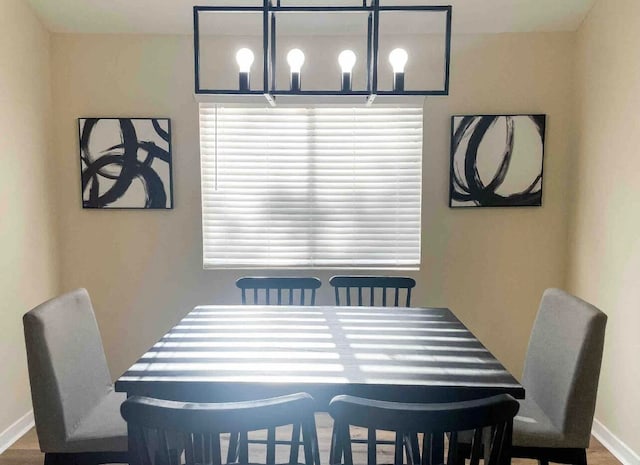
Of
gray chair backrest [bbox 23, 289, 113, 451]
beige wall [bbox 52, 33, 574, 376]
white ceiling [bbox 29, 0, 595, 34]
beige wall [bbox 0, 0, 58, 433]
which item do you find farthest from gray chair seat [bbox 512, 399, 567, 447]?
beige wall [bbox 0, 0, 58, 433]

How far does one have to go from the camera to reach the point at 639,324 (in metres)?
2.33

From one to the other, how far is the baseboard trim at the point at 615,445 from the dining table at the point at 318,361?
120cm

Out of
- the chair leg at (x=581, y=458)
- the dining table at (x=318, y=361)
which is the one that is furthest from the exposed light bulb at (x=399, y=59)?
the chair leg at (x=581, y=458)

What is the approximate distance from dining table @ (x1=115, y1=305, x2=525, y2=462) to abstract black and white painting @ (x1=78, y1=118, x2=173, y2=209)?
1128 mm

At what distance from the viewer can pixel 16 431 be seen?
8.65 feet

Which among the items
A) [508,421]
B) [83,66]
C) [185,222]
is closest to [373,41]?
[508,421]

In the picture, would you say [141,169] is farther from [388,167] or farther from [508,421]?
[508,421]

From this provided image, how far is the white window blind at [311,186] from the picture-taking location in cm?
305

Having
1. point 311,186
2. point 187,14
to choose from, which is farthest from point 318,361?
Answer: point 187,14

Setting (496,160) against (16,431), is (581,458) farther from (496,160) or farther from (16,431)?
(16,431)

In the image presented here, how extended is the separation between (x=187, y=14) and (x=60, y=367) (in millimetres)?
2073

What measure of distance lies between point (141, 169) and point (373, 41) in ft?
5.92

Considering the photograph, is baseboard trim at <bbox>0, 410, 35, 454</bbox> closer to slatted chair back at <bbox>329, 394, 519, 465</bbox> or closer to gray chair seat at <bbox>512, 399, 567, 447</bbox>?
slatted chair back at <bbox>329, 394, 519, 465</bbox>

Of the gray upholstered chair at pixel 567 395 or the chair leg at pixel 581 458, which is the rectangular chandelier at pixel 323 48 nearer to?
the gray upholstered chair at pixel 567 395
